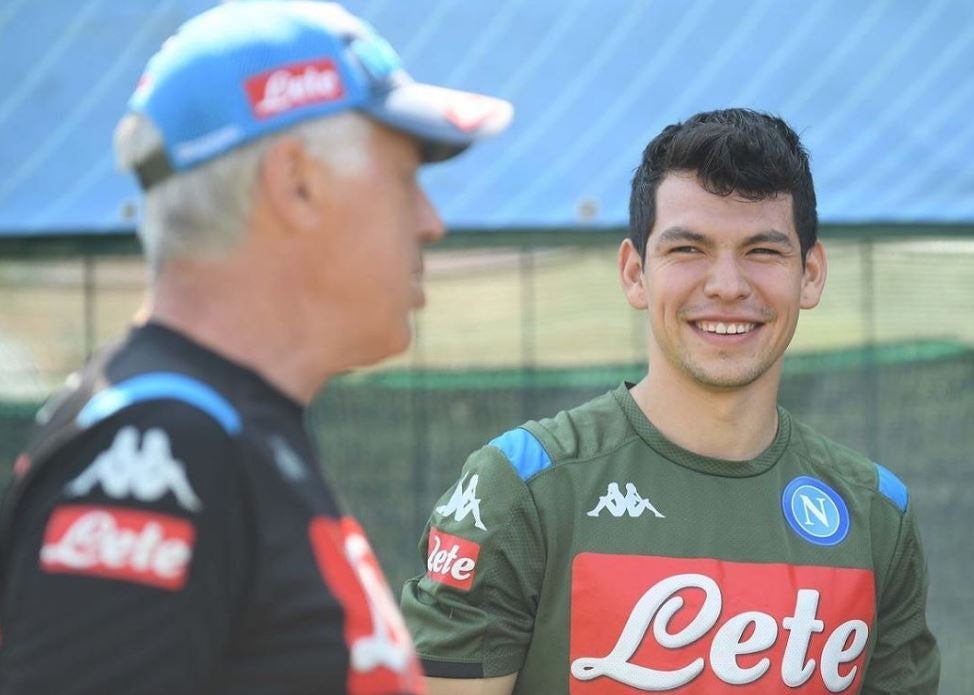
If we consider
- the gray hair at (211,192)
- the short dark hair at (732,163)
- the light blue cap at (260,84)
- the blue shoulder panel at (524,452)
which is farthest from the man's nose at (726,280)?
the gray hair at (211,192)

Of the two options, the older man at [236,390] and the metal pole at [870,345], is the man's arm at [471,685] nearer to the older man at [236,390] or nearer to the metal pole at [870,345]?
the older man at [236,390]

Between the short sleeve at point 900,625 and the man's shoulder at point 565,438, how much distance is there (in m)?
0.54

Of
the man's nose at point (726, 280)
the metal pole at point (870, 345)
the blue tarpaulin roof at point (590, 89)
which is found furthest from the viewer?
the metal pole at point (870, 345)

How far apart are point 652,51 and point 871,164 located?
2.36ft

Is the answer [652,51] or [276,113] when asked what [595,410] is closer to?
[276,113]

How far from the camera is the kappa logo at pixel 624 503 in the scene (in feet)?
8.37

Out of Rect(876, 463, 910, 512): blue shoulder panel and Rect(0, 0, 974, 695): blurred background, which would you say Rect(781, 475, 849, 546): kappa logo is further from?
Rect(0, 0, 974, 695): blurred background

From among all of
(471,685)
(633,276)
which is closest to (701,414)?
(633,276)

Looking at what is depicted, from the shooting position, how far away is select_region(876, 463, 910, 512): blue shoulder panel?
2.74m

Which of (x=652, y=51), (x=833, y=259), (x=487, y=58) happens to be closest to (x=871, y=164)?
(x=833, y=259)

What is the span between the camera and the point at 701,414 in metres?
2.66

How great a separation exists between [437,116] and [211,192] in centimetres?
25

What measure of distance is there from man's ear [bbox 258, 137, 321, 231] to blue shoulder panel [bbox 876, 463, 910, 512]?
1601 mm

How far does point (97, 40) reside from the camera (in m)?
4.56
